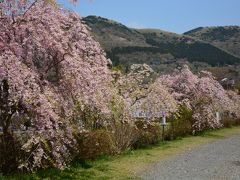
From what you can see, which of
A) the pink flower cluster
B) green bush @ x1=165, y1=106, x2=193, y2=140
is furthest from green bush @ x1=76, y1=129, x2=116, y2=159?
green bush @ x1=165, y1=106, x2=193, y2=140

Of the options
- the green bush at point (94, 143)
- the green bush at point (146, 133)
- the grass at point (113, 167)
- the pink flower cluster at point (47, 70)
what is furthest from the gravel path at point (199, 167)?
the pink flower cluster at point (47, 70)

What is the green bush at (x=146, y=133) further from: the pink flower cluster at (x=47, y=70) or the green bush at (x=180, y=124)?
the pink flower cluster at (x=47, y=70)

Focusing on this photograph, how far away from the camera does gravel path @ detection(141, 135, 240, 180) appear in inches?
576

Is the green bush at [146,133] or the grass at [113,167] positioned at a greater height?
the green bush at [146,133]

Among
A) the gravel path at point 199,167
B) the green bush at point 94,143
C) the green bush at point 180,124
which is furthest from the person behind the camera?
the green bush at point 180,124

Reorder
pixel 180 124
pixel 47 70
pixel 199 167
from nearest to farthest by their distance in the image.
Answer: pixel 47 70 → pixel 199 167 → pixel 180 124

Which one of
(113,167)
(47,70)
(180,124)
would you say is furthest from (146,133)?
(47,70)

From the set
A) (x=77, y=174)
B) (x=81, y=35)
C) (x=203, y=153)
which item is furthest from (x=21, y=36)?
(x=203, y=153)

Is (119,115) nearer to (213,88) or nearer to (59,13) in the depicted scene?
(59,13)

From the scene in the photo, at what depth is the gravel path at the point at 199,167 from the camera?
48.0 ft

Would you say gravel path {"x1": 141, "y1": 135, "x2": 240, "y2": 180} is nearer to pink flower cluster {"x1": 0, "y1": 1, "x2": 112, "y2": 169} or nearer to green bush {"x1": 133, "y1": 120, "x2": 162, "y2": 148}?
green bush {"x1": 133, "y1": 120, "x2": 162, "y2": 148}

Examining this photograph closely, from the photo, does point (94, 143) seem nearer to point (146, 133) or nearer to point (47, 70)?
point (47, 70)

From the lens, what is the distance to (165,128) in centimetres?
3028

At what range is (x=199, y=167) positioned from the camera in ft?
54.9
